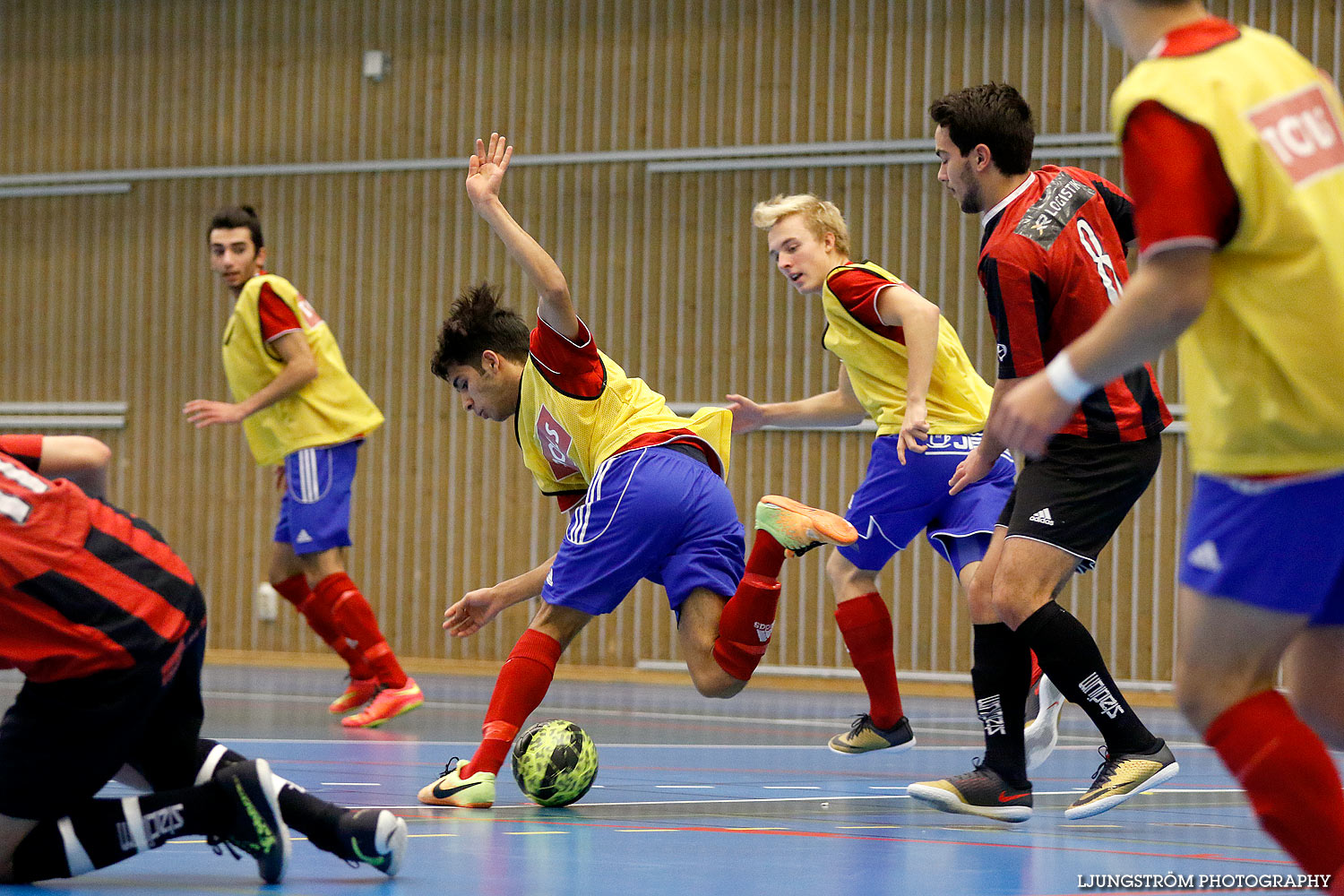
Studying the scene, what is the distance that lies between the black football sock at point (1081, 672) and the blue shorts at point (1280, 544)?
1680mm

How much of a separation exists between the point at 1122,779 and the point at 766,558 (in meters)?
1.08

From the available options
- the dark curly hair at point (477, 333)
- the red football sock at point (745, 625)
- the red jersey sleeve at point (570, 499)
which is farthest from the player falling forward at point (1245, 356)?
the red jersey sleeve at point (570, 499)

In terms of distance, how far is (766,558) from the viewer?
4309mm

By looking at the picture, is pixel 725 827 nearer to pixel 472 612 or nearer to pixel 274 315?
pixel 472 612

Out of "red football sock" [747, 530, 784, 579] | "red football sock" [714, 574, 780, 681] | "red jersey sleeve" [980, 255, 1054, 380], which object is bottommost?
"red football sock" [714, 574, 780, 681]

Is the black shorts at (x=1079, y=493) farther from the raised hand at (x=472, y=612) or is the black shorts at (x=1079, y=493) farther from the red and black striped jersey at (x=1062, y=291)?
the raised hand at (x=472, y=612)

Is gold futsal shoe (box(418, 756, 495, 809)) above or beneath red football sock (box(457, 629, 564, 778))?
beneath

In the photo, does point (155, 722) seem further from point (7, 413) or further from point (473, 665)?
point (7, 413)

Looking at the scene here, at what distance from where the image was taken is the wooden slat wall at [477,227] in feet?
33.6

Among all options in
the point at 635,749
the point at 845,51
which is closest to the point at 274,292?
the point at 635,749

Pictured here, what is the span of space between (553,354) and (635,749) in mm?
2099

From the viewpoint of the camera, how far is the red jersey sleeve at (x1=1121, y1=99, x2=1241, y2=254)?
207 cm

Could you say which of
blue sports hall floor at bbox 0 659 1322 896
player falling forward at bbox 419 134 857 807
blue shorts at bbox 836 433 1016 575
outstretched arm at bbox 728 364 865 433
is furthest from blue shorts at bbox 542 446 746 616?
outstretched arm at bbox 728 364 865 433

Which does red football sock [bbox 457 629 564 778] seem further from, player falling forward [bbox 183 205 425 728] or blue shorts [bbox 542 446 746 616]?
player falling forward [bbox 183 205 425 728]
